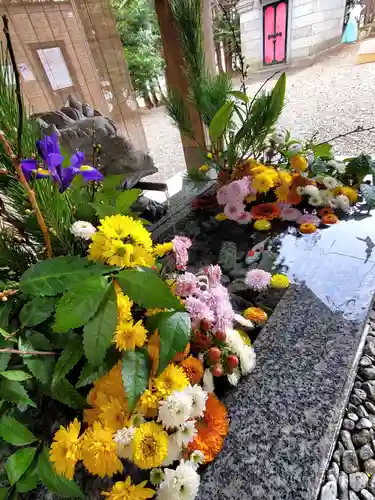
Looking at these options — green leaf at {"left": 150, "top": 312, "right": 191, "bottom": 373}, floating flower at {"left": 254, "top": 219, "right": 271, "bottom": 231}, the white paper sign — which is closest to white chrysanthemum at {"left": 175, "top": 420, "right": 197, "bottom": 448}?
green leaf at {"left": 150, "top": 312, "right": 191, "bottom": 373}

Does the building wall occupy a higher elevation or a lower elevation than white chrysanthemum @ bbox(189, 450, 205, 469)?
higher

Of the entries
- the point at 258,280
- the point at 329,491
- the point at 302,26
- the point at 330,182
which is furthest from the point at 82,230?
the point at 302,26

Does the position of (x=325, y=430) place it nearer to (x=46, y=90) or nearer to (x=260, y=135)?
(x=260, y=135)

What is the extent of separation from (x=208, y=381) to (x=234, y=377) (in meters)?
0.07

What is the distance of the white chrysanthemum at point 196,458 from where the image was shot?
0.50m

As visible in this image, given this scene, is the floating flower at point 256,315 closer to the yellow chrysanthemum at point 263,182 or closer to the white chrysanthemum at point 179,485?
the white chrysanthemum at point 179,485

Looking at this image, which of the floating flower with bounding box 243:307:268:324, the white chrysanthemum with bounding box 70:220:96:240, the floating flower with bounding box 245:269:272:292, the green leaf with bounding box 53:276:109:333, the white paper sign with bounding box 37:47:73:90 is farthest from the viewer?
the white paper sign with bounding box 37:47:73:90

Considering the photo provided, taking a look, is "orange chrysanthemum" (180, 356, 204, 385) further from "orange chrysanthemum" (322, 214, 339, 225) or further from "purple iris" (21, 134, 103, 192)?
"orange chrysanthemum" (322, 214, 339, 225)

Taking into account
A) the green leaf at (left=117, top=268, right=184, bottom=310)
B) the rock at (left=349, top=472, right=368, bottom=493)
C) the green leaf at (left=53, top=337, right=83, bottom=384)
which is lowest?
the rock at (left=349, top=472, right=368, bottom=493)

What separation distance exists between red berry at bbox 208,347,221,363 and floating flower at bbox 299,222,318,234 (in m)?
0.75

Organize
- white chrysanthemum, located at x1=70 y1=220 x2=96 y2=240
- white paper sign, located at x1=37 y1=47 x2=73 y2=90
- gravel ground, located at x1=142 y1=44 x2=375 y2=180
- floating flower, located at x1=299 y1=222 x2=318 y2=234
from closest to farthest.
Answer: white chrysanthemum, located at x1=70 y1=220 x2=96 y2=240 < floating flower, located at x1=299 y1=222 x2=318 y2=234 < white paper sign, located at x1=37 y1=47 x2=73 y2=90 < gravel ground, located at x1=142 y1=44 x2=375 y2=180

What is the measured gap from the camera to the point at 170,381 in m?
0.52

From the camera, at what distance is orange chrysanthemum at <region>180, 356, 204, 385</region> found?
0.58m

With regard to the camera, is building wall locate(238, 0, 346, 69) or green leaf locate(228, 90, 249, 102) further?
building wall locate(238, 0, 346, 69)
